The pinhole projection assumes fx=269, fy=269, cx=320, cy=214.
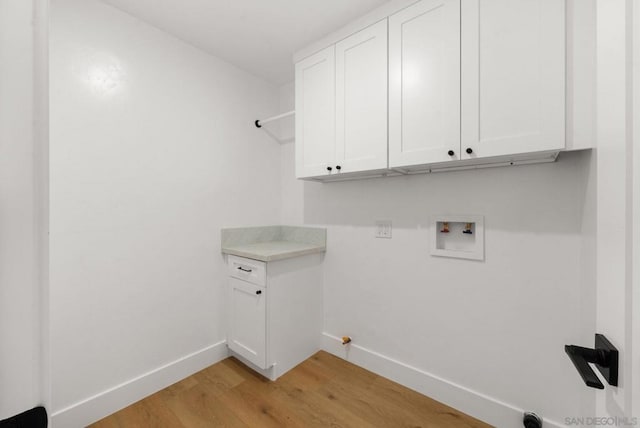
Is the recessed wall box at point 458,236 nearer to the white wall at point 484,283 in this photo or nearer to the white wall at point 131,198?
the white wall at point 484,283

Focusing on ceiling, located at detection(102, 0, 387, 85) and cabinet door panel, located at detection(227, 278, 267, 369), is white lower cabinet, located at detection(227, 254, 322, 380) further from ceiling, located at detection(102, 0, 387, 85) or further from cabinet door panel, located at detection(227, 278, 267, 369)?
ceiling, located at detection(102, 0, 387, 85)

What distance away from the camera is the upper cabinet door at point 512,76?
1083 millimetres

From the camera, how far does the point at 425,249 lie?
1699 millimetres

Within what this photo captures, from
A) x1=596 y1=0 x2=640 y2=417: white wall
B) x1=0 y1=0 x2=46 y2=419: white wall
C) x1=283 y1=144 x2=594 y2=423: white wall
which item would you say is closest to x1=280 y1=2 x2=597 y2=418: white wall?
x1=283 y1=144 x2=594 y2=423: white wall

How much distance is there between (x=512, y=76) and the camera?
1168mm

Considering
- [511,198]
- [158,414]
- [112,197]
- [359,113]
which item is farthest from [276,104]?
[158,414]

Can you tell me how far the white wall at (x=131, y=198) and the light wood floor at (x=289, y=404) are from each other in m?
0.18

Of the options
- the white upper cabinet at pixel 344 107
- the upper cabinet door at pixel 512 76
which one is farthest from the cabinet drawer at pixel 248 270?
the upper cabinet door at pixel 512 76

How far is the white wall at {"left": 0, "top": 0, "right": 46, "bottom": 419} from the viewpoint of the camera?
31 cm

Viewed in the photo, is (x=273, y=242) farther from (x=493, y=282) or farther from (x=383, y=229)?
(x=493, y=282)

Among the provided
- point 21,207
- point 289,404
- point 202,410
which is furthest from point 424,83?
point 202,410

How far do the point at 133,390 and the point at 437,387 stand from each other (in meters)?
1.84

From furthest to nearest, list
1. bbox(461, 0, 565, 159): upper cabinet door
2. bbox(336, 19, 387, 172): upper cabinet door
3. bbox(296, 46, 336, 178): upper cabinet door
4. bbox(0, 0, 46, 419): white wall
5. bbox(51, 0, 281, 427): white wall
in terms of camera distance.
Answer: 1. bbox(296, 46, 336, 178): upper cabinet door
2. bbox(336, 19, 387, 172): upper cabinet door
3. bbox(51, 0, 281, 427): white wall
4. bbox(461, 0, 565, 159): upper cabinet door
5. bbox(0, 0, 46, 419): white wall

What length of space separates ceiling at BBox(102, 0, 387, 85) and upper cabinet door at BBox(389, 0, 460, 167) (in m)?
0.30
